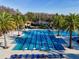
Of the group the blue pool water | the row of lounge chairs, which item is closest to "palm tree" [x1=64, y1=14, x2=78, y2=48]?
the blue pool water

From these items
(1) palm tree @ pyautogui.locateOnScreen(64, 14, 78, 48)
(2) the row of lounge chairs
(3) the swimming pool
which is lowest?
(2) the row of lounge chairs

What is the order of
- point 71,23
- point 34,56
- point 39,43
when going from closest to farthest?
point 34,56
point 71,23
point 39,43

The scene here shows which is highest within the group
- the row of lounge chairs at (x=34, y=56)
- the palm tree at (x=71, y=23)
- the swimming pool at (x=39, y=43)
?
the palm tree at (x=71, y=23)

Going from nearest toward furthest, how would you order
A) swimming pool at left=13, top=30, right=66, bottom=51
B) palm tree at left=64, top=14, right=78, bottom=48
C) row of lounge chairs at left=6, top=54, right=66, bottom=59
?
row of lounge chairs at left=6, top=54, right=66, bottom=59 < palm tree at left=64, top=14, right=78, bottom=48 < swimming pool at left=13, top=30, right=66, bottom=51

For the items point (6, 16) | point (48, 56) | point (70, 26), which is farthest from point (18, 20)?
point (48, 56)

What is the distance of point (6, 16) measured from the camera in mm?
24750

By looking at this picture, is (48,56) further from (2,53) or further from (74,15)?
(74,15)

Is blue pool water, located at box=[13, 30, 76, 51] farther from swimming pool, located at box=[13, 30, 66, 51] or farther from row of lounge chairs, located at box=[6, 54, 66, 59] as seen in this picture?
row of lounge chairs, located at box=[6, 54, 66, 59]

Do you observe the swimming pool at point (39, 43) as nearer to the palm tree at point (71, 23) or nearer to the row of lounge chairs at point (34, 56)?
the palm tree at point (71, 23)

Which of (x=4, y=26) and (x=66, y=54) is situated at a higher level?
(x=4, y=26)

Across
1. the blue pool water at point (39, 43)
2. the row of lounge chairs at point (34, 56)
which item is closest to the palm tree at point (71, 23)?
the blue pool water at point (39, 43)

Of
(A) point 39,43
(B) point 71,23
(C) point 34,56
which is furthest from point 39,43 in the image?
(C) point 34,56

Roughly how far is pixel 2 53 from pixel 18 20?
16005mm

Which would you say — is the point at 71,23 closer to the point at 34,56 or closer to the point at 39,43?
the point at 34,56
